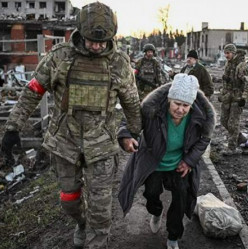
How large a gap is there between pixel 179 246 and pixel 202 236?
0.93 ft

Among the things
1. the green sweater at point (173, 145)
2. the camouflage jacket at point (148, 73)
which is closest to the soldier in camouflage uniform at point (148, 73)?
the camouflage jacket at point (148, 73)

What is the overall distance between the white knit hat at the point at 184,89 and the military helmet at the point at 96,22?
64 cm

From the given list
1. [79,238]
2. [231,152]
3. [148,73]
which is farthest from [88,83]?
[148,73]

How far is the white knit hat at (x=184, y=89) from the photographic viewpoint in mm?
2980

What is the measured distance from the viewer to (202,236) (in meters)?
3.74

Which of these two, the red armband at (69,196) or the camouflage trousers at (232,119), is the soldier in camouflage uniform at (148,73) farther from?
the red armband at (69,196)

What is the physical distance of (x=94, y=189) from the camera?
9.91 ft

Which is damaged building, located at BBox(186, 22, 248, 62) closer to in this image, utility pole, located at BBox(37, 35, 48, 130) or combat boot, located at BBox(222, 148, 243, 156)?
utility pole, located at BBox(37, 35, 48, 130)

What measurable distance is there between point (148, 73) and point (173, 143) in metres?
4.95

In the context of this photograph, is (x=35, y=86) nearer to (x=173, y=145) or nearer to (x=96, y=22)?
(x=96, y=22)

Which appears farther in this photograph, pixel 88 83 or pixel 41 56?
pixel 41 56

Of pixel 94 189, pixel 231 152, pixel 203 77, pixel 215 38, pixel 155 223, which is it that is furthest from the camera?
pixel 215 38

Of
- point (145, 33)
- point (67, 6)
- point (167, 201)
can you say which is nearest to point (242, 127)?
point (167, 201)

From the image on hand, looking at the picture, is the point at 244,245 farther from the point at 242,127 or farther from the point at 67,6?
the point at 67,6
